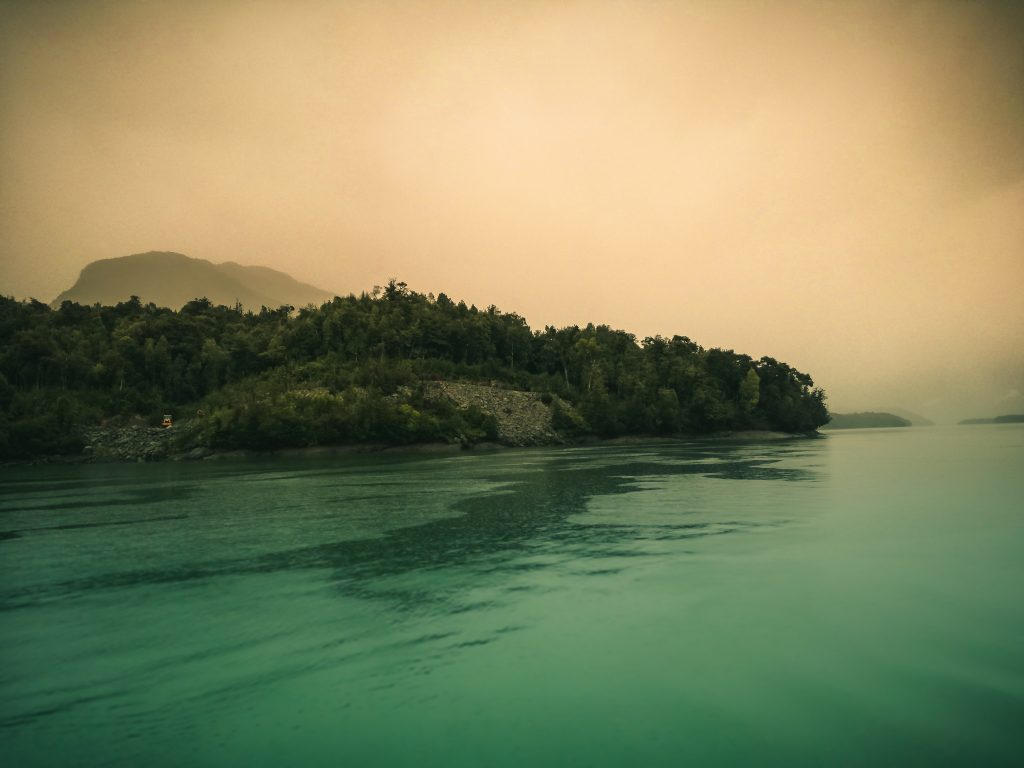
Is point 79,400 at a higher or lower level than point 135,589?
higher

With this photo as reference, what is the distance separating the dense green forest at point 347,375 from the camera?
83.9 m

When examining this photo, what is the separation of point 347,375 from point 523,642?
316ft

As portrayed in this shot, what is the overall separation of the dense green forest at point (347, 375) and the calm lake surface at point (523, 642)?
220 feet

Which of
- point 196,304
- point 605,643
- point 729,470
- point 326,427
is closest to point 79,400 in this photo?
point 326,427

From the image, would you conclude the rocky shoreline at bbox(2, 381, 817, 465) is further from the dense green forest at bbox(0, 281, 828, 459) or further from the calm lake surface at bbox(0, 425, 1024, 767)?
the calm lake surface at bbox(0, 425, 1024, 767)

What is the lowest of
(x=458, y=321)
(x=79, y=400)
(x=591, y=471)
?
(x=591, y=471)

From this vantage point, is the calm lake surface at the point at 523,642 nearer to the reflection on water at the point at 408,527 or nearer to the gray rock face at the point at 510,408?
the reflection on water at the point at 408,527

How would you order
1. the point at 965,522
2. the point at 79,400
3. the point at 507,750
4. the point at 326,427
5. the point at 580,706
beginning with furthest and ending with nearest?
the point at 79,400 → the point at 326,427 → the point at 965,522 → the point at 580,706 → the point at 507,750

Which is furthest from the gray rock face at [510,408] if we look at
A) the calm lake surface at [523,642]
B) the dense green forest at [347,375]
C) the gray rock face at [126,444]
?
the calm lake surface at [523,642]

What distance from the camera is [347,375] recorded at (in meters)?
101

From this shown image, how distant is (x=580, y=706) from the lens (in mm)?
7352

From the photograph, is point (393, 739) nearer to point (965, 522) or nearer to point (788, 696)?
point (788, 696)

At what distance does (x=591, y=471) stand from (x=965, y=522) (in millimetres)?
25332

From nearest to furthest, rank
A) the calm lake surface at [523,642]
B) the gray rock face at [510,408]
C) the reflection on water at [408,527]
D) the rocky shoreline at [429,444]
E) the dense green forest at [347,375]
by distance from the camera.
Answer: the calm lake surface at [523,642] < the reflection on water at [408,527] < the rocky shoreline at [429,444] < the dense green forest at [347,375] < the gray rock face at [510,408]
